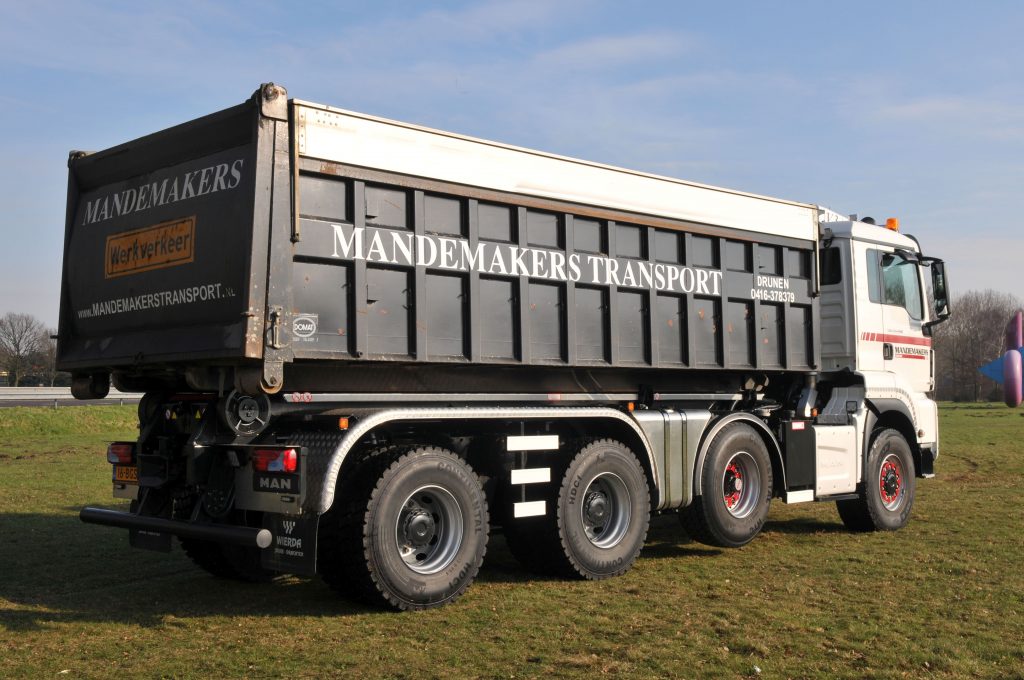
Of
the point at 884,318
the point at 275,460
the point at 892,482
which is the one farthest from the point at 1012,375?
the point at 275,460

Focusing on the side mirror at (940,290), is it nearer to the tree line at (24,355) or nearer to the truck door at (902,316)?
the truck door at (902,316)

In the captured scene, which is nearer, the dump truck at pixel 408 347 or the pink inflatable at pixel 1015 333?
the dump truck at pixel 408 347

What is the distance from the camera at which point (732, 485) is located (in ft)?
33.4

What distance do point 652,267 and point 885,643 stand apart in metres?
4.26

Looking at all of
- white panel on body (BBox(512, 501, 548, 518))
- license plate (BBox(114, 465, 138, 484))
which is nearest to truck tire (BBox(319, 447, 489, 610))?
white panel on body (BBox(512, 501, 548, 518))

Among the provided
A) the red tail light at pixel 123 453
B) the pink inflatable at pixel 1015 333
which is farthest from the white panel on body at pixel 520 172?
the pink inflatable at pixel 1015 333

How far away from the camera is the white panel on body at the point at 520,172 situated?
723cm

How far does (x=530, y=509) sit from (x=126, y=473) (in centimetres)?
325

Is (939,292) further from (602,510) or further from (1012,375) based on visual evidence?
(1012,375)

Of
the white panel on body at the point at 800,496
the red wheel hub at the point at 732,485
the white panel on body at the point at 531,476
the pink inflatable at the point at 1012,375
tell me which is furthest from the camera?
the pink inflatable at the point at 1012,375

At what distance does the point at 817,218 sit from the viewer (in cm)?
1140

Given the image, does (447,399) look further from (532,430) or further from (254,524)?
(254,524)

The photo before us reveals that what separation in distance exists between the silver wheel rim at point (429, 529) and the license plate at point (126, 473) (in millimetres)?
2271

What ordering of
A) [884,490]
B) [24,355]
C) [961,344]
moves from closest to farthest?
[884,490]
[24,355]
[961,344]
